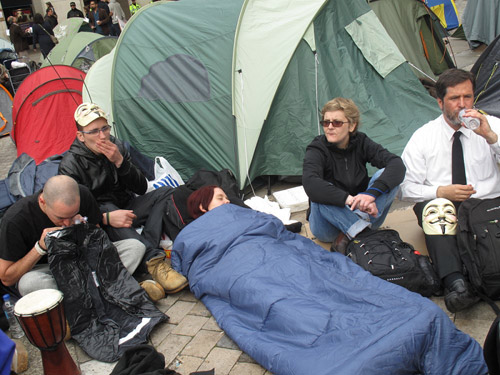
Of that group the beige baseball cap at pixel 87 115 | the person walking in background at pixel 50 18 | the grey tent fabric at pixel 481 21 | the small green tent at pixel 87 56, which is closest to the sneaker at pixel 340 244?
the beige baseball cap at pixel 87 115

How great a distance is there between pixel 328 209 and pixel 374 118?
6.41ft

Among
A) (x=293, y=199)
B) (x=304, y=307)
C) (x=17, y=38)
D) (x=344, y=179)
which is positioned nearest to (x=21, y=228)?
(x=304, y=307)

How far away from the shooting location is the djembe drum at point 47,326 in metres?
2.49

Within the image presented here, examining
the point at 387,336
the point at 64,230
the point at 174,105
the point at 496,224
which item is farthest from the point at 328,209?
the point at 174,105

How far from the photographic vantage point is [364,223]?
339cm

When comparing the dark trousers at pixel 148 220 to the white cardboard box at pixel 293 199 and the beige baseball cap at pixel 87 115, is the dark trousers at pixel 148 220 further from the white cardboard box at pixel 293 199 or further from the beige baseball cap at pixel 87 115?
the white cardboard box at pixel 293 199

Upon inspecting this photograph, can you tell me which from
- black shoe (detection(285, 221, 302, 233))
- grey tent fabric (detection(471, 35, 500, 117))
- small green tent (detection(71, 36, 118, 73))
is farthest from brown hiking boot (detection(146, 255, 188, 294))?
small green tent (detection(71, 36, 118, 73))

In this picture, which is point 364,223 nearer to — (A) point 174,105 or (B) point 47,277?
(B) point 47,277

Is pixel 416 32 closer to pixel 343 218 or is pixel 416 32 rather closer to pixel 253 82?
pixel 253 82

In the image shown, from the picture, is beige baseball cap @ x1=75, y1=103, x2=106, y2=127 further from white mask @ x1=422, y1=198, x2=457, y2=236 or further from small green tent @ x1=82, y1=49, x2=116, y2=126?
white mask @ x1=422, y1=198, x2=457, y2=236

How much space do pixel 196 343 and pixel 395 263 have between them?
1.28m

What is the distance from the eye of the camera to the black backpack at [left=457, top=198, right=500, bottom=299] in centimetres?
286

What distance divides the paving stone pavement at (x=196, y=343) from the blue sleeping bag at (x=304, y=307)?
86 mm

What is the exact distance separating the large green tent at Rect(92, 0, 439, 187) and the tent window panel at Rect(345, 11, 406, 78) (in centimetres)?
1
